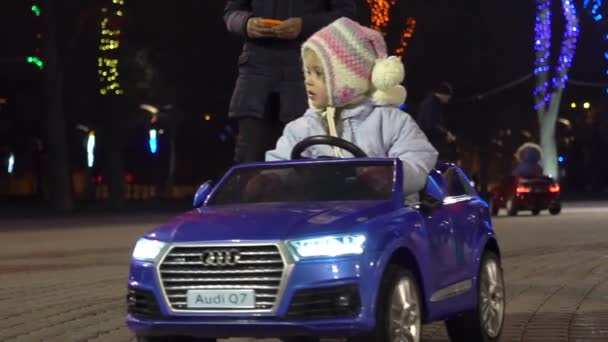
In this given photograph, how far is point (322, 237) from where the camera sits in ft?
24.2

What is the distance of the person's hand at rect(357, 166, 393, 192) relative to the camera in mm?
8367

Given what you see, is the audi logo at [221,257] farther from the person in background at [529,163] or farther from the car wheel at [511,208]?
the person in background at [529,163]

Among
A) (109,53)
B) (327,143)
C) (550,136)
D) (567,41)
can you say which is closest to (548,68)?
(567,41)

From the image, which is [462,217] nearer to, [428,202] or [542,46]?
[428,202]

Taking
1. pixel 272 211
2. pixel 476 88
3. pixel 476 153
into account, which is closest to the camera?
pixel 272 211

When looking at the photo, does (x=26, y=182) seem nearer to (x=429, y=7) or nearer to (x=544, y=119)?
(x=429, y=7)

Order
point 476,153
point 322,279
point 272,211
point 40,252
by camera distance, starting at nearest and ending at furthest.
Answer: point 322,279
point 272,211
point 40,252
point 476,153

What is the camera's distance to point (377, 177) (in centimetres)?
841

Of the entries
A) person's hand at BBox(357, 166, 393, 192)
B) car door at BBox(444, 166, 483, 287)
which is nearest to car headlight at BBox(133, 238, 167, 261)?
person's hand at BBox(357, 166, 393, 192)

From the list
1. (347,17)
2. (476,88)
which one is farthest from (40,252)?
(476,88)

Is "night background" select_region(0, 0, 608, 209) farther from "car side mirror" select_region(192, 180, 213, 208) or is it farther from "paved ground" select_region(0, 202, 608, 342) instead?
"car side mirror" select_region(192, 180, 213, 208)

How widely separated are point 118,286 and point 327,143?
5402 mm

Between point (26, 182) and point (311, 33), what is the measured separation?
85.7 meters

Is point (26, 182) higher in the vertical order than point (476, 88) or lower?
lower
